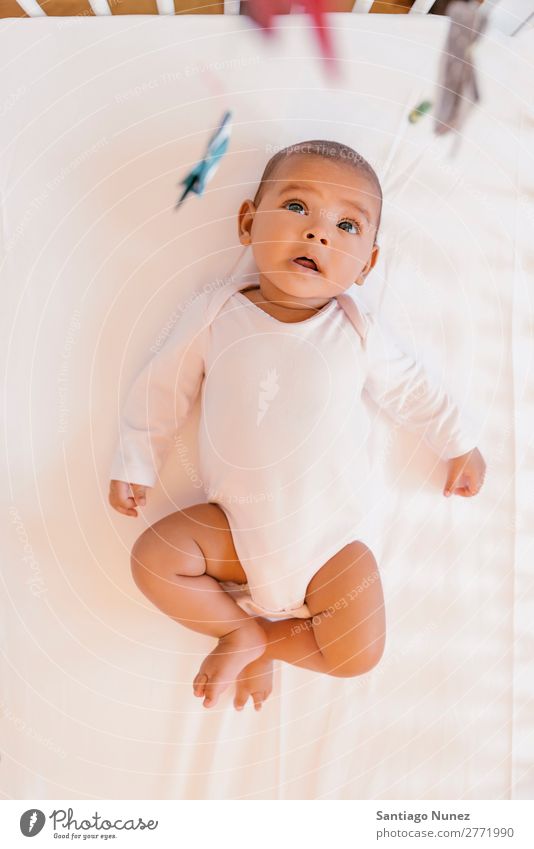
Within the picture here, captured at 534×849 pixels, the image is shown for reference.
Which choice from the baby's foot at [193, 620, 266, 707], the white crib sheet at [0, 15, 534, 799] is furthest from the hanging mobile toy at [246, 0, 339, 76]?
the baby's foot at [193, 620, 266, 707]

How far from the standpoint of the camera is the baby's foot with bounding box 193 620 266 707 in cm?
102

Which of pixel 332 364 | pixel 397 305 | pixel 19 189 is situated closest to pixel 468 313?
pixel 397 305

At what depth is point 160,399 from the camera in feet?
3.49

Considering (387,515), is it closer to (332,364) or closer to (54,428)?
(332,364)

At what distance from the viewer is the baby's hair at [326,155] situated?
101 centimetres

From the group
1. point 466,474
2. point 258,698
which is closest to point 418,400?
point 466,474

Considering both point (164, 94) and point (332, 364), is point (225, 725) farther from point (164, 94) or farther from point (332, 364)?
point (164, 94)

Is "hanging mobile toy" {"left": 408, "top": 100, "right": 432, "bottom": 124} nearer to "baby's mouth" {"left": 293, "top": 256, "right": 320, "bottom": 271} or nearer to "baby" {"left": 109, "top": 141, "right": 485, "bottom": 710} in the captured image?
Result: "baby" {"left": 109, "top": 141, "right": 485, "bottom": 710}

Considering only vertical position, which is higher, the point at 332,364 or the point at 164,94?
the point at 164,94

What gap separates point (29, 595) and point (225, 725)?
312mm

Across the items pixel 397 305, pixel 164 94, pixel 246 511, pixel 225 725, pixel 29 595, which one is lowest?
pixel 225 725

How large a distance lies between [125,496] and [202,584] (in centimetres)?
15

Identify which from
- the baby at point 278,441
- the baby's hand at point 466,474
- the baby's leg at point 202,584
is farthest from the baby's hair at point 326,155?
the baby's leg at point 202,584

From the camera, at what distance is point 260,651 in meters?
1.04
